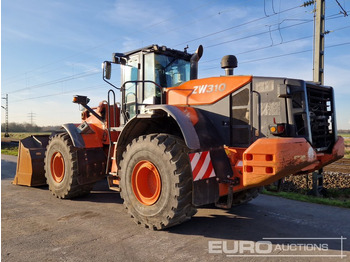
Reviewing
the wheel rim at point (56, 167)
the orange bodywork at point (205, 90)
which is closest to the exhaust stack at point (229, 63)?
the orange bodywork at point (205, 90)

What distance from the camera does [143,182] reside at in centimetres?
425

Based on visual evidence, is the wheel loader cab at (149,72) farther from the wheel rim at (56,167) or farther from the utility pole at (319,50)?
the utility pole at (319,50)

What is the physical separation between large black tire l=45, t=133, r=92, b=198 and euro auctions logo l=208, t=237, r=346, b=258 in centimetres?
311

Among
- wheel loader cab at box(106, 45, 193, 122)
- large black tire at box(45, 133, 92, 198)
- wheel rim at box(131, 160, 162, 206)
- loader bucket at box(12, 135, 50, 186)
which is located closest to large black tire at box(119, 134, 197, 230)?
wheel rim at box(131, 160, 162, 206)

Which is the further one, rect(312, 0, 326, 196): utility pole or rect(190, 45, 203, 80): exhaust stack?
rect(312, 0, 326, 196): utility pole

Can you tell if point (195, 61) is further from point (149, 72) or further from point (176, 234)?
point (176, 234)

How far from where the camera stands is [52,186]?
Result: 5996 mm

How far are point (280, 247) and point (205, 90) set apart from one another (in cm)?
236

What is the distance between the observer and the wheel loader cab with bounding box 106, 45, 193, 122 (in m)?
5.32

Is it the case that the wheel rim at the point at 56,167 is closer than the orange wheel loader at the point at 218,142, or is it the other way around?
the orange wheel loader at the point at 218,142

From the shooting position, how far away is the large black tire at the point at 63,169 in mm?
5543

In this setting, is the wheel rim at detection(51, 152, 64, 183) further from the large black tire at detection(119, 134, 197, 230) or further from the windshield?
the windshield

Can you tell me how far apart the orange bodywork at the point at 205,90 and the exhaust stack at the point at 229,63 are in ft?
1.75

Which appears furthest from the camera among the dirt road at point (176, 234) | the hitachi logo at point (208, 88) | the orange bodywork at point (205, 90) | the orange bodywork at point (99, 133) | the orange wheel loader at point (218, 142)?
the orange bodywork at point (99, 133)
